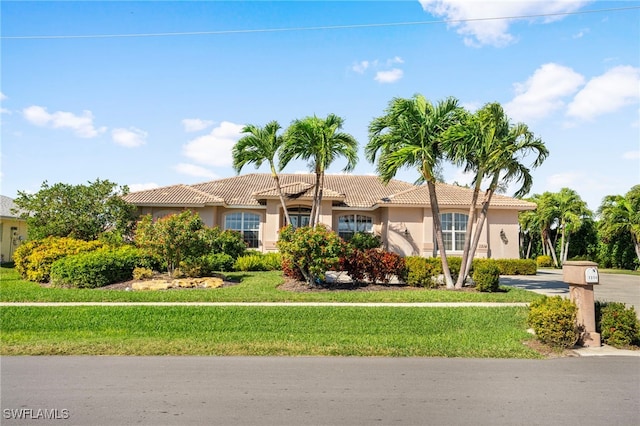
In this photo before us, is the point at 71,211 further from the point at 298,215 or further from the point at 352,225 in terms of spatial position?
the point at 352,225

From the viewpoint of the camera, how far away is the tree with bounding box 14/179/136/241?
19.4m

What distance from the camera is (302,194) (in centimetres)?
2358

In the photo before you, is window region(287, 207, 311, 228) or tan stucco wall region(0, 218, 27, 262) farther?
tan stucco wall region(0, 218, 27, 262)

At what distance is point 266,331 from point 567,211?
106ft

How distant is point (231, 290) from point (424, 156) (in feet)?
25.4

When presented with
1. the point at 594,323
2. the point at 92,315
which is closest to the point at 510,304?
the point at 594,323

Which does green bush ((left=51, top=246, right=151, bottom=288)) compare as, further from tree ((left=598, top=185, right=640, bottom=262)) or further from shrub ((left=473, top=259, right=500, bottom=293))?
tree ((left=598, top=185, right=640, bottom=262))

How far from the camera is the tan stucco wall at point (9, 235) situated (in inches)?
991

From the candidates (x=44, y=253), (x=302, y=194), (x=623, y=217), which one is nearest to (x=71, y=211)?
(x=44, y=253)

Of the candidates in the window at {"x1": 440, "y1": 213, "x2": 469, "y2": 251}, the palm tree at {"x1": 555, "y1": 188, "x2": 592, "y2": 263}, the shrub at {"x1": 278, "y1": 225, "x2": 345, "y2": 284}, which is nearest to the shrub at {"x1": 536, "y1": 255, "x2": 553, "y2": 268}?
the palm tree at {"x1": 555, "y1": 188, "x2": 592, "y2": 263}

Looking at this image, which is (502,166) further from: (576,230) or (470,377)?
(576,230)

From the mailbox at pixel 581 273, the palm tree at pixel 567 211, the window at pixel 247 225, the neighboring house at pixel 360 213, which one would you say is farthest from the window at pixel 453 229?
the mailbox at pixel 581 273

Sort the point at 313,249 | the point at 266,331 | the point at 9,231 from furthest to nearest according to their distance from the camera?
1. the point at 9,231
2. the point at 313,249
3. the point at 266,331

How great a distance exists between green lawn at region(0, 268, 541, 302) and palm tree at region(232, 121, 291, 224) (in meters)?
6.55
